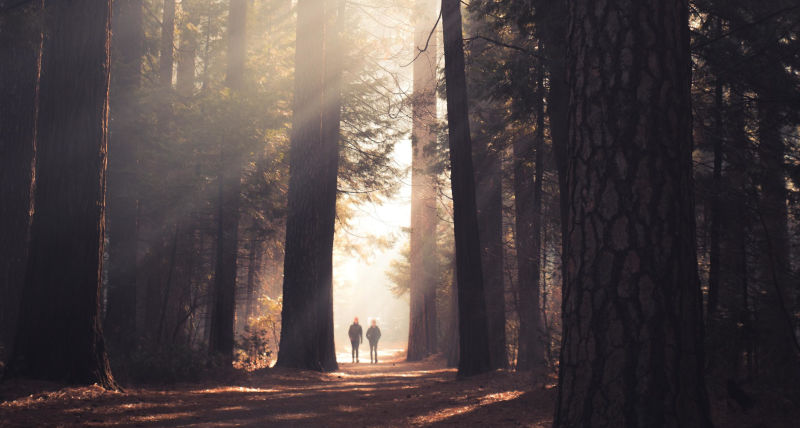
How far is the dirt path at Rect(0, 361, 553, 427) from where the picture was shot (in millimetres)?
5887

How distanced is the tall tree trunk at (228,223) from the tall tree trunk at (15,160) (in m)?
3.85

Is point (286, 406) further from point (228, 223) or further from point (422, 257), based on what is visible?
point (422, 257)

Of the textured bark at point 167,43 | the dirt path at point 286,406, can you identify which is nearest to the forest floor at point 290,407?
the dirt path at point 286,406

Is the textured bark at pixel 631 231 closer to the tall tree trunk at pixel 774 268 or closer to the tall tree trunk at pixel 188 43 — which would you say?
the tall tree trunk at pixel 774 268

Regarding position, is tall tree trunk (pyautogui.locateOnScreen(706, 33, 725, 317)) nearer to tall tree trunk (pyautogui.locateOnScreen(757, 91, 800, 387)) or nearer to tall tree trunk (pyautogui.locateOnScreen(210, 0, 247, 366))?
tall tree trunk (pyautogui.locateOnScreen(757, 91, 800, 387))

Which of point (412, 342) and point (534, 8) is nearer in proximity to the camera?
point (534, 8)

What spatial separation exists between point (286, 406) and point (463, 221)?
4.95 meters

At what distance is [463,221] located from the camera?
35.7 ft

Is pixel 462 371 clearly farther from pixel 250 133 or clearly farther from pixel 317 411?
pixel 250 133

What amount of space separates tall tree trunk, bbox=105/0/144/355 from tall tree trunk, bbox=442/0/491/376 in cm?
720

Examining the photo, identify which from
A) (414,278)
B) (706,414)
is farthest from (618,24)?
(414,278)

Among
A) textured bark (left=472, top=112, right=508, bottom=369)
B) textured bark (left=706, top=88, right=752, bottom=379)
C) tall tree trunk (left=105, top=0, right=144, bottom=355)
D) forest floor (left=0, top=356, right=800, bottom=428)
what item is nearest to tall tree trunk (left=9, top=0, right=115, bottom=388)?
forest floor (left=0, top=356, right=800, bottom=428)

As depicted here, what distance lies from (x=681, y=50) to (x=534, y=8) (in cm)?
792

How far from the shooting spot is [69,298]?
7039 millimetres
